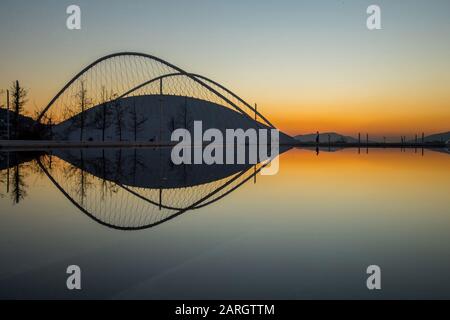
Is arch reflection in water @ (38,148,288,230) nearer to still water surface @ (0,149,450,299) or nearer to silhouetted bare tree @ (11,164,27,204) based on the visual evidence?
still water surface @ (0,149,450,299)

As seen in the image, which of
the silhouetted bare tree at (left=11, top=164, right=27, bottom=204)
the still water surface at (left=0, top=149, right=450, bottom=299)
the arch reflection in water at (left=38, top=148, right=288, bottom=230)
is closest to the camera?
the still water surface at (left=0, top=149, right=450, bottom=299)

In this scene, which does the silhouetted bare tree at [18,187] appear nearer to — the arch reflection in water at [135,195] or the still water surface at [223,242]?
the still water surface at [223,242]

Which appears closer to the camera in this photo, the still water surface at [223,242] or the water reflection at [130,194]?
the still water surface at [223,242]

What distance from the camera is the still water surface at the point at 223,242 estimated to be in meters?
5.32

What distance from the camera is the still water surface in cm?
532

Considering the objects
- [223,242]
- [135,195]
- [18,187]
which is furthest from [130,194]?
[223,242]

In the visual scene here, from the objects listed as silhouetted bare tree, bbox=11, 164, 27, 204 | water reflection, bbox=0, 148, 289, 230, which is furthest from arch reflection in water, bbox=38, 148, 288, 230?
silhouetted bare tree, bbox=11, 164, 27, 204

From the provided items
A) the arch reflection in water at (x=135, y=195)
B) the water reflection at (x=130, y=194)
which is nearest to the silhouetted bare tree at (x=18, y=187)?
the water reflection at (x=130, y=194)

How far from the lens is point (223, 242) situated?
7.66m

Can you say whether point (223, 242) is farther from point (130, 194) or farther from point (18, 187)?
point (18, 187)

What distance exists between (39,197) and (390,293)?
419 inches

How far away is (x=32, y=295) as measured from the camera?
16.5 feet

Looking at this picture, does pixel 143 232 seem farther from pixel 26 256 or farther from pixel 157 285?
pixel 157 285
